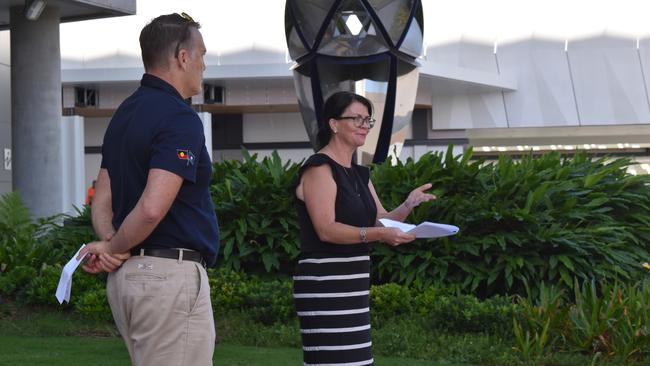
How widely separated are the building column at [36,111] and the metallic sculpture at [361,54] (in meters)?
4.17

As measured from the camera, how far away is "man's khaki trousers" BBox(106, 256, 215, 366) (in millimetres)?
3268

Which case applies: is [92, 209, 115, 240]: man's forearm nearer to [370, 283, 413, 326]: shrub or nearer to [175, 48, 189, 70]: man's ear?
[175, 48, 189, 70]: man's ear

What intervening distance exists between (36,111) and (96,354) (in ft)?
30.4

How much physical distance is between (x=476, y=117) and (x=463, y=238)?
1007 inches

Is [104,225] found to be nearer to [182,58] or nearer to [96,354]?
[182,58]

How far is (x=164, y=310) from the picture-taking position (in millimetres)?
3264

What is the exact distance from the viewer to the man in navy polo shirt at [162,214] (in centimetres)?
323

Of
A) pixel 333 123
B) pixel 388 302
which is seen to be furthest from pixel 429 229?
pixel 388 302

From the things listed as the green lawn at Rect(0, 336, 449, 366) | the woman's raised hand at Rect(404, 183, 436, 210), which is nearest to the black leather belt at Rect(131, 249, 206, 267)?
the woman's raised hand at Rect(404, 183, 436, 210)

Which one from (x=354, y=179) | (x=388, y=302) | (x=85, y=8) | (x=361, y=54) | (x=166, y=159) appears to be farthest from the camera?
(x=85, y=8)

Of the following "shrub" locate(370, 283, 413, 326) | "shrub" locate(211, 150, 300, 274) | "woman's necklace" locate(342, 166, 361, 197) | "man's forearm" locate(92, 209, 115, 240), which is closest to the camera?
"man's forearm" locate(92, 209, 115, 240)

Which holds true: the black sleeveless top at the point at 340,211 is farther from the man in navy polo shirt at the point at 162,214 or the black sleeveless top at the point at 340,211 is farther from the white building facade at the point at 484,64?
the white building facade at the point at 484,64

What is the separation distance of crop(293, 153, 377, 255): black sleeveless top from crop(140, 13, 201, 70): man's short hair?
1.05 meters

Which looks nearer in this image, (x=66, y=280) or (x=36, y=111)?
(x=66, y=280)
